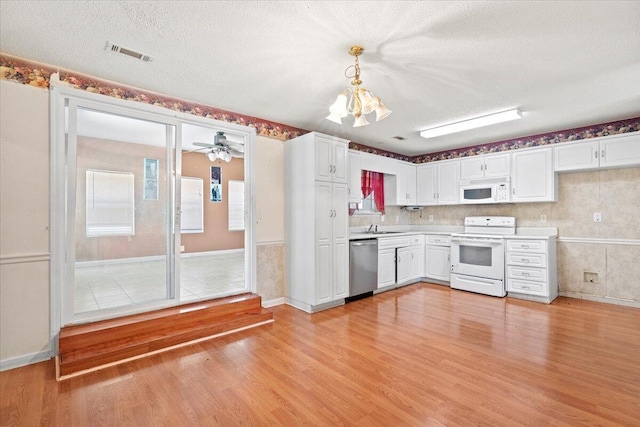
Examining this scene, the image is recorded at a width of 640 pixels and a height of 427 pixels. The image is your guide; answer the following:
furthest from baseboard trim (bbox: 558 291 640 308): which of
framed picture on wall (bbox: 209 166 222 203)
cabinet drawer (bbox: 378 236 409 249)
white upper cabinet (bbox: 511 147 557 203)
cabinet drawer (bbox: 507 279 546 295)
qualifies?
framed picture on wall (bbox: 209 166 222 203)

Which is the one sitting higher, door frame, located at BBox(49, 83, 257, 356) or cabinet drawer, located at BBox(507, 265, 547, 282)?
door frame, located at BBox(49, 83, 257, 356)

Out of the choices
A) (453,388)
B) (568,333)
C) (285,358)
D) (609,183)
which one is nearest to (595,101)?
(609,183)

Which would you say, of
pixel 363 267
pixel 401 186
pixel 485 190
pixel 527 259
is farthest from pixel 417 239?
pixel 527 259

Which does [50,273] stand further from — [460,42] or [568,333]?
[568,333]

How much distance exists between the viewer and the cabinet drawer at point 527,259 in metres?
4.31

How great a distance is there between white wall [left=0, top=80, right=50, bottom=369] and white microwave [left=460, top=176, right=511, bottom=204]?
5.76 m

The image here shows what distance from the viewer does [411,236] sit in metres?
5.44

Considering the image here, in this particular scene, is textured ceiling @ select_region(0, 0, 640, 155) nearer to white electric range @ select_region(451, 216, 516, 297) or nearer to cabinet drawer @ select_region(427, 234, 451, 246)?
white electric range @ select_region(451, 216, 516, 297)

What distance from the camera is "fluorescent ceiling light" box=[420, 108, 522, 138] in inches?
145

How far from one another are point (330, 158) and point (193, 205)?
4707 millimetres

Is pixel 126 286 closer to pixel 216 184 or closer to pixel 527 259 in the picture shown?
pixel 216 184

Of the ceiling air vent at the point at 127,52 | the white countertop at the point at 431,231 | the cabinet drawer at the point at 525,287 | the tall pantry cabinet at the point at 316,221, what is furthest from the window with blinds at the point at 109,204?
the cabinet drawer at the point at 525,287

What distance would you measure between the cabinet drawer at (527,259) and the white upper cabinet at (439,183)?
1.35 meters

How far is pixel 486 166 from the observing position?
5145 millimetres
